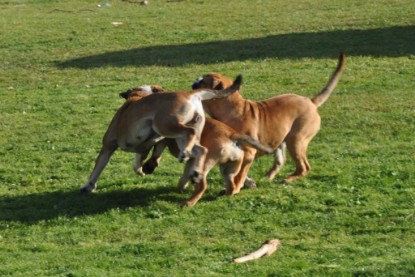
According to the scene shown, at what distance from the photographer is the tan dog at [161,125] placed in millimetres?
11438

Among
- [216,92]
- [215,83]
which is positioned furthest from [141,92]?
[216,92]

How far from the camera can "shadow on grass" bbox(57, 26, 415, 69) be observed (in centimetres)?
2167

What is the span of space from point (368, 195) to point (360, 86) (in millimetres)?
6751

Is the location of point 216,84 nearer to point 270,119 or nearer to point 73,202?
point 270,119

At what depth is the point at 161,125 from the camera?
11531 millimetres

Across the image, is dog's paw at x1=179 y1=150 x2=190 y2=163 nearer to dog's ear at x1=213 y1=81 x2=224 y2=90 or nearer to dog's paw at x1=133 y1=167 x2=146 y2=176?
dog's ear at x1=213 y1=81 x2=224 y2=90

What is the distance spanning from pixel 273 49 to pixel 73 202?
11342 mm

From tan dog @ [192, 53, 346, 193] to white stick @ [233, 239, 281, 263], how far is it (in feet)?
6.67

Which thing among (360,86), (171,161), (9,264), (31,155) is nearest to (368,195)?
(171,161)

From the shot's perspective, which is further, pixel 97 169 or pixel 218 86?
pixel 218 86

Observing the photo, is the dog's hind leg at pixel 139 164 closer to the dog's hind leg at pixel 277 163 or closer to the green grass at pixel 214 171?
the green grass at pixel 214 171

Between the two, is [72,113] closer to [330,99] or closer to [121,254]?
[330,99]

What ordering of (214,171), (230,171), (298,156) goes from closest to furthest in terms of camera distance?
(230,171), (298,156), (214,171)

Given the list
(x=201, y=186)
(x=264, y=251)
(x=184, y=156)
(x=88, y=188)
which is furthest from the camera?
(x=88, y=188)
